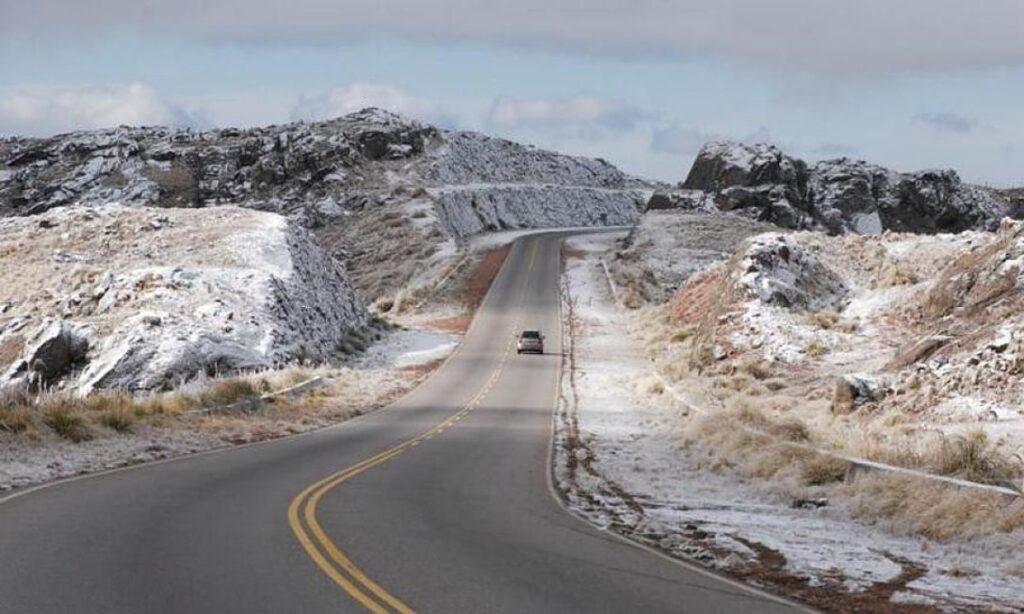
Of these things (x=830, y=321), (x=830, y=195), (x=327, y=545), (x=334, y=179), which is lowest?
(x=327, y=545)

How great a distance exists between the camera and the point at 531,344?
5009cm

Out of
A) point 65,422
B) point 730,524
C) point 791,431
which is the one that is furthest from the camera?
point 791,431

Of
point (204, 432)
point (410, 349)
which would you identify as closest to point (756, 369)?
point (204, 432)

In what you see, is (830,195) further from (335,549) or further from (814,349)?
(335,549)

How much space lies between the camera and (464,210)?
105 meters

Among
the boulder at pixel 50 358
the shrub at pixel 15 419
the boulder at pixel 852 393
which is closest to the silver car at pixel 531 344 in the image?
the boulder at pixel 50 358

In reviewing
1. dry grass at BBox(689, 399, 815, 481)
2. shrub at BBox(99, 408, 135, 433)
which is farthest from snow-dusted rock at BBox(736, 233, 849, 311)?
shrub at BBox(99, 408, 135, 433)

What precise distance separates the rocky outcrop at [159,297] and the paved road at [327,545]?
14.5 meters

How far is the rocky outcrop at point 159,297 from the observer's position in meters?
34.7

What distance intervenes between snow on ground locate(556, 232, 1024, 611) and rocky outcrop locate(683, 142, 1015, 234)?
68984 millimetres

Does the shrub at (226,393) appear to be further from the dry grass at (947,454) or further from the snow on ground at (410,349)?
the dry grass at (947,454)

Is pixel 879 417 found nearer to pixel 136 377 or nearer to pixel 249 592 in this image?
pixel 249 592

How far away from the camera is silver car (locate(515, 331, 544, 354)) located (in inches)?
1970

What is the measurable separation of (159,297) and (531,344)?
1805 cm
